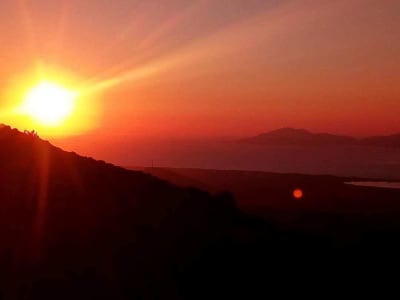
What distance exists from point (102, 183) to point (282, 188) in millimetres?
48645

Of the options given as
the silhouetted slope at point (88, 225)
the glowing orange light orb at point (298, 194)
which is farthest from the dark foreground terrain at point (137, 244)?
the glowing orange light orb at point (298, 194)

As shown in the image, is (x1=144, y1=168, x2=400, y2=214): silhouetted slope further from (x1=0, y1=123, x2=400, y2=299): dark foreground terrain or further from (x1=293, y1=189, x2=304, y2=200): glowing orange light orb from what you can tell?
(x1=0, y1=123, x2=400, y2=299): dark foreground terrain

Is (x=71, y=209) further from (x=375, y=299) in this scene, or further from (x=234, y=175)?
(x=234, y=175)

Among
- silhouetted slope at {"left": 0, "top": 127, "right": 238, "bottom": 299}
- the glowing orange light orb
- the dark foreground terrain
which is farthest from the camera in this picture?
the glowing orange light orb

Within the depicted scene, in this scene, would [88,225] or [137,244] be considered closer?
[137,244]

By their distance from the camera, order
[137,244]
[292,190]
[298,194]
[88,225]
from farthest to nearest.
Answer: [292,190] < [298,194] < [88,225] < [137,244]

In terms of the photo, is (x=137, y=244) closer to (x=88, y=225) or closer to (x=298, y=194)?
(x=88, y=225)

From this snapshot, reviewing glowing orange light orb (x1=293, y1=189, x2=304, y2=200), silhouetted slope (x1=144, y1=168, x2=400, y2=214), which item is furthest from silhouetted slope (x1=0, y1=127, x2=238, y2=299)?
glowing orange light orb (x1=293, y1=189, x2=304, y2=200)

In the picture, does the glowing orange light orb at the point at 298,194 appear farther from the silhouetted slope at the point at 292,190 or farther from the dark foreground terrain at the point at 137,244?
the dark foreground terrain at the point at 137,244

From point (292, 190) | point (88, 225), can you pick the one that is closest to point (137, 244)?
point (88, 225)

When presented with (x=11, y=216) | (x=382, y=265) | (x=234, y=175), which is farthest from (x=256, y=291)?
(x=234, y=175)

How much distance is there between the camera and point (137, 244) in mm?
16438

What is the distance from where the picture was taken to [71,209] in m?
17.2

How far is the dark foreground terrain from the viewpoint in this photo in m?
14.6
